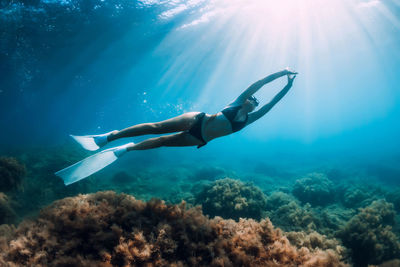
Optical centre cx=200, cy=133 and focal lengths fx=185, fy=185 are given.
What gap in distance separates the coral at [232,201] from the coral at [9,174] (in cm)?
716

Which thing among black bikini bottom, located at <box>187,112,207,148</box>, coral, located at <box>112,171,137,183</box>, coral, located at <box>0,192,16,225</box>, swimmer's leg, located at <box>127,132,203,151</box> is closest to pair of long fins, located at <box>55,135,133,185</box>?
swimmer's leg, located at <box>127,132,203,151</box>

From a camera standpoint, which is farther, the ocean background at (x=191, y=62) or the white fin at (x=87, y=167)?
the ocean background at (x=191, y=62)

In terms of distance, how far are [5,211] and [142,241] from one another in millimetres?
6733

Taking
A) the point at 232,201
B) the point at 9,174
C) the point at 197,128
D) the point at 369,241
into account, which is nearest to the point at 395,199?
the point at 369,241

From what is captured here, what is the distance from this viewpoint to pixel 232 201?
279 inches

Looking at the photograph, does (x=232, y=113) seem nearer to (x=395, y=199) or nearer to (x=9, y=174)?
(x=9, y=174)

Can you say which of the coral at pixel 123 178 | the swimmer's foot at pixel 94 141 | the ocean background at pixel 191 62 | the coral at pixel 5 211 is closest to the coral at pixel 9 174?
the ocean background at pixel 191 62

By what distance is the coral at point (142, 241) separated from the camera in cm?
228

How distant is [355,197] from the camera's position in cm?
1072

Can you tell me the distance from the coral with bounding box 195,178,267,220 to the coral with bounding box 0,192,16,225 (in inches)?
259

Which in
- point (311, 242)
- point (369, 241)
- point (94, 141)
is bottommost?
point (369, 241)

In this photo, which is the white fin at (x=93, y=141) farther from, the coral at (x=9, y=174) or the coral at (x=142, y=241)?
the coral at (x=9, y=174)

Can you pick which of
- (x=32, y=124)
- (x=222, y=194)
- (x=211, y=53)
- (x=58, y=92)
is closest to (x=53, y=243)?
(x=222, y=194)

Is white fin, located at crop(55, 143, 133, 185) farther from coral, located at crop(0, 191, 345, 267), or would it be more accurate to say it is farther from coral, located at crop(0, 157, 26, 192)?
coral, located at crop(0, 157, 26, 192)
